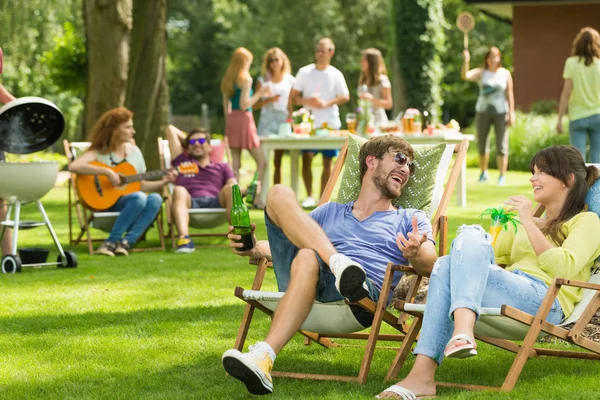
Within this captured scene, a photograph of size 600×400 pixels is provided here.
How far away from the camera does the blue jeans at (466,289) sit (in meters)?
4.21

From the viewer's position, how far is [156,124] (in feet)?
46.3

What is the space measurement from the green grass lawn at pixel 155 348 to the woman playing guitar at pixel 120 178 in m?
0.79

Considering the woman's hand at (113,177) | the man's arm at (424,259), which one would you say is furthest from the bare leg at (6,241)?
the man's arm at (424,259)

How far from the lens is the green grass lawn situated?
4.40 m

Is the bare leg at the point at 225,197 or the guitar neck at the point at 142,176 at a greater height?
the guitar neck at the point at 142,176

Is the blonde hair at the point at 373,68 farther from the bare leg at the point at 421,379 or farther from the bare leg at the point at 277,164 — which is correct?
the bare leg at the point at 421,379

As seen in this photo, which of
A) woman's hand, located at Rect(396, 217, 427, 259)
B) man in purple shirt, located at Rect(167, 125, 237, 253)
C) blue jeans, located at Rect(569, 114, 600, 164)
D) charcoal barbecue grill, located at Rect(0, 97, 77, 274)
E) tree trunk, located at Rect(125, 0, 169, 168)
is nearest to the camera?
woman's hand, located at Rect(396, 217, 427, 259)

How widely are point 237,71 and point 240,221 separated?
7.00 meters

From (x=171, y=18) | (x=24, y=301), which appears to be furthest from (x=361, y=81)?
(x=171, y=18)

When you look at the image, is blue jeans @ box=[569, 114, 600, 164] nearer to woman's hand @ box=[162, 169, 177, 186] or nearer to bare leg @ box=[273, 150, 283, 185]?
bare leg @ box=[273, 150, 283, 185]

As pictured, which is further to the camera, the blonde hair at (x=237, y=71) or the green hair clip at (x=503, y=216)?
the blonde hair at (x=237, y=71)

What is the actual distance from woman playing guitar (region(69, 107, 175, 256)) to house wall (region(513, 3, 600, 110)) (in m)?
15.2

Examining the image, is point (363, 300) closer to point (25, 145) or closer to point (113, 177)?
point (25, 145)

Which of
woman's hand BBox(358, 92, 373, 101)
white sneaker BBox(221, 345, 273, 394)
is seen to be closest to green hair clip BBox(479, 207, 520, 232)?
white sneaker BBox(221, 345, 273, 394)
